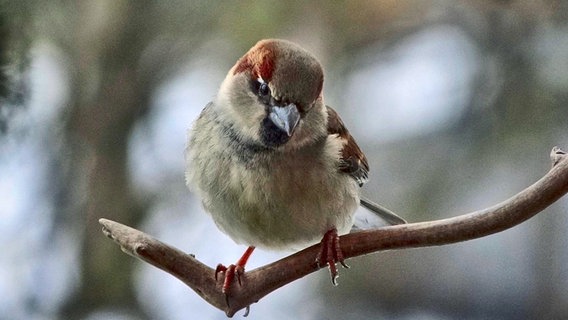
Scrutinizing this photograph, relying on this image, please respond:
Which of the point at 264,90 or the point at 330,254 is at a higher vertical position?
the point at 264,90

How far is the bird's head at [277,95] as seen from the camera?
0.92m

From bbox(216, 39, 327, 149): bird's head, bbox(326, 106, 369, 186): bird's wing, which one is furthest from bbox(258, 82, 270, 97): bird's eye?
bbox(326, 106, 369, 186): bird's wing

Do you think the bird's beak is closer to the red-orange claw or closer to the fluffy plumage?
the fluffy plumage

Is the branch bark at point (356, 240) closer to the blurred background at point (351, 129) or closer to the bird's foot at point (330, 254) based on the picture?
the bird's foot at point (330, 254)

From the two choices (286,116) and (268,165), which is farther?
(268,165)

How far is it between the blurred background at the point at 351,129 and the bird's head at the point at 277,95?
32cm

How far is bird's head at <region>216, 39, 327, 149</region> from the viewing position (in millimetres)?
923

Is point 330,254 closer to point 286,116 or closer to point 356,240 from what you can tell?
point 356,240

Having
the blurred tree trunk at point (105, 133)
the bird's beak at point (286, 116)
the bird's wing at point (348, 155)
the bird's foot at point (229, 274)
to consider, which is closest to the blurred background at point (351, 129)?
the blurred tree trunk at point (105, 133)

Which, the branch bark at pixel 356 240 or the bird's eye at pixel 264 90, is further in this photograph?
the bird's eye at pixel 264 90

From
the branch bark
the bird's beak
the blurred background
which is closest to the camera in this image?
the branch bark

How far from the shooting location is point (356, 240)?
0.94m

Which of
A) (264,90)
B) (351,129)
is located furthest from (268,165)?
(351,129)

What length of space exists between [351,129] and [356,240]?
504mm
